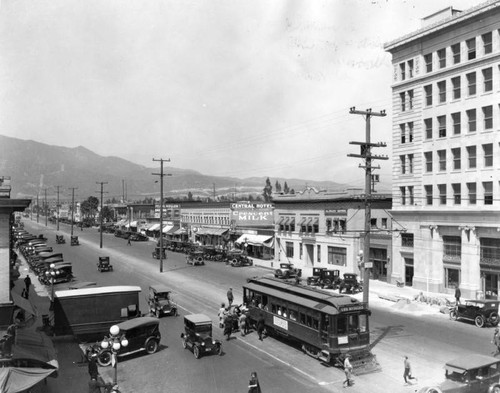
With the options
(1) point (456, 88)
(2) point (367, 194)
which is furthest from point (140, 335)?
(1) point (456, 88)

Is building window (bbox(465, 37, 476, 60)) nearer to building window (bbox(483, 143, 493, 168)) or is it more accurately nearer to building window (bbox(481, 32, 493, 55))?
building window (bbox(481, 32, 493, 55))

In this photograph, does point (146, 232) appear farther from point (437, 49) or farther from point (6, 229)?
point (6, 229)

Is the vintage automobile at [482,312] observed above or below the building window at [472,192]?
below

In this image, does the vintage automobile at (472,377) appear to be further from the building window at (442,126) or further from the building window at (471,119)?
the building window at (442,126)

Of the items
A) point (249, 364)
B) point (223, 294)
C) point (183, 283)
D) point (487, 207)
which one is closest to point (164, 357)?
point (249, 364)

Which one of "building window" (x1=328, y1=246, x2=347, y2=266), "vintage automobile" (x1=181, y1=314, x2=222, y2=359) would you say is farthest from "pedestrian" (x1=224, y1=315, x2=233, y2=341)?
"building window" (x1=328, y1=246, x2=347, y2=266)

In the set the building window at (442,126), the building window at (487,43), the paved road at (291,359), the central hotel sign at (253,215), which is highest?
the building window at (487,43)

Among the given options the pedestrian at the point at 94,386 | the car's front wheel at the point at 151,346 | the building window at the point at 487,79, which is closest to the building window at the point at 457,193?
the building window at the point at 487,79
